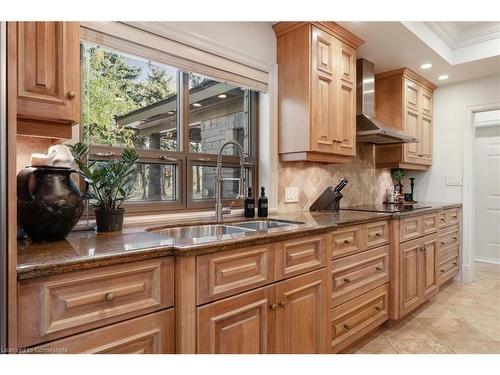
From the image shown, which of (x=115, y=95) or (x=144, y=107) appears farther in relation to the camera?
(x=144, y=107)

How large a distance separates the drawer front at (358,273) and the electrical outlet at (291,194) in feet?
2.44

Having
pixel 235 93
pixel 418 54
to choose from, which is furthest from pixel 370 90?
pixel 235 93

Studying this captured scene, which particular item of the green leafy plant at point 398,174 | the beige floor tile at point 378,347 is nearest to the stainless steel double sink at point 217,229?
the beige floor tile at point 378,347

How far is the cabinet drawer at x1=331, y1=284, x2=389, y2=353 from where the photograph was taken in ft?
6.10

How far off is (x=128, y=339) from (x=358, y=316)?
157cm

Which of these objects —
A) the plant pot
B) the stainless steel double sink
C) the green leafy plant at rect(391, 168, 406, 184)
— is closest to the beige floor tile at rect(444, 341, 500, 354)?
the stainless steel double sink

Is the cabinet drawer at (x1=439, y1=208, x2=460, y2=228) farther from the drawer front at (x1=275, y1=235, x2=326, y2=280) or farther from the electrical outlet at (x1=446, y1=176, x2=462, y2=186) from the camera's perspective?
the drawer front at (x1=275, y1=235, x2=326, y2=280)

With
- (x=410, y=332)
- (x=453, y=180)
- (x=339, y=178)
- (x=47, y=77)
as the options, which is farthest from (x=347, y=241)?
(x=453, y=180)

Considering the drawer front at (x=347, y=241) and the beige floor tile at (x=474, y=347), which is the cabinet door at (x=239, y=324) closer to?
the drawer front at (x=347, y=241)

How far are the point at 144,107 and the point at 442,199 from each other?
3.79m

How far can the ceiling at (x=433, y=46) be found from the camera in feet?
8.04

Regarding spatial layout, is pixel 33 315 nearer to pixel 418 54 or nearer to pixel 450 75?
pixel 418 54

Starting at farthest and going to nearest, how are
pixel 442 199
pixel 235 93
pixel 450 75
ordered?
pixel 442 199, pixel 450 75, pixel 235 93

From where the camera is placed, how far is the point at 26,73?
A: 1078 mm
